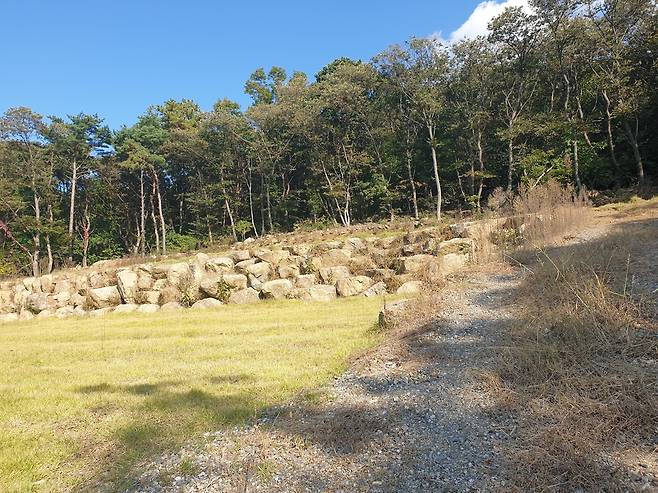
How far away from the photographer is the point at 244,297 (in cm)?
1172

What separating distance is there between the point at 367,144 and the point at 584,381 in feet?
Result: 96.8

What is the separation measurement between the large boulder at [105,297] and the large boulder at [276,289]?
193 inches

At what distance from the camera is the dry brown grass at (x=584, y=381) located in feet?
8.10

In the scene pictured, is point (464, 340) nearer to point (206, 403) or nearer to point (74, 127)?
point (206, 403)

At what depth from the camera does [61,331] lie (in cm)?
991

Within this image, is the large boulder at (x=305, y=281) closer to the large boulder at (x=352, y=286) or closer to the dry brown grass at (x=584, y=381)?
the large boulder at (x=352, y=286)

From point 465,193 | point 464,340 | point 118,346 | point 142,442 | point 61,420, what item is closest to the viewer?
point 142,442

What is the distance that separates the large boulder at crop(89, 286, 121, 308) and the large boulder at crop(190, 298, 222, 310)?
10.4ft

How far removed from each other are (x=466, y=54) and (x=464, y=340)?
2330 cm

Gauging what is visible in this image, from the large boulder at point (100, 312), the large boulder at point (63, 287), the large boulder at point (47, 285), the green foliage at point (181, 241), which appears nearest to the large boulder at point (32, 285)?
the large boulder at point (47, 285)

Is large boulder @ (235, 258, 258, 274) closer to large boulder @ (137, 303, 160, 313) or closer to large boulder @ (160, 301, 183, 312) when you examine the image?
large boulder @ (160, 301, 183, 312)

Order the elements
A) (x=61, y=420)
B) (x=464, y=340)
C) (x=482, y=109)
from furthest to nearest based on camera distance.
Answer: (x=482, y=109) < (x=464, y=340) < (x=61, y=420)

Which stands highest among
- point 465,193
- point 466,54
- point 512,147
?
point 466,54

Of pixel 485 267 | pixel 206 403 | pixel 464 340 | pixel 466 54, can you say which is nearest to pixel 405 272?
pixel 485 267
